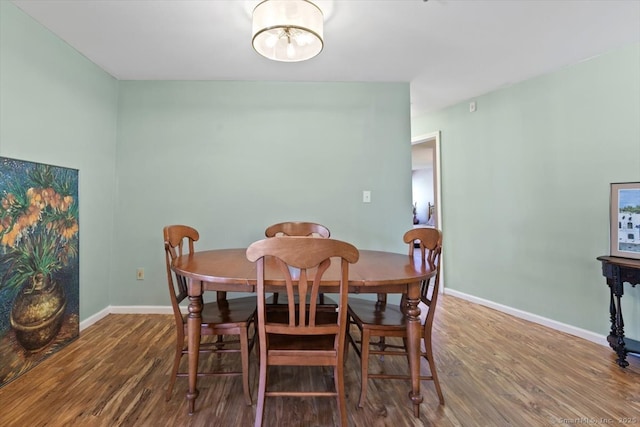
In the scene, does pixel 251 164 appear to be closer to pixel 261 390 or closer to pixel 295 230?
pixel 295 230

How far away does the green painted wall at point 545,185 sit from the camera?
7.72 ft

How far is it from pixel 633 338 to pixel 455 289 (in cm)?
152

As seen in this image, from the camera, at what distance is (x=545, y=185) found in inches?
109

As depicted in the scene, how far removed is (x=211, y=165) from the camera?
2.91 metres

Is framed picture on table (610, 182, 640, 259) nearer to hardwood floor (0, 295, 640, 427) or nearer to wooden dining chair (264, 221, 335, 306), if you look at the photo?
hardwood floor (0, 295, 640, 427)

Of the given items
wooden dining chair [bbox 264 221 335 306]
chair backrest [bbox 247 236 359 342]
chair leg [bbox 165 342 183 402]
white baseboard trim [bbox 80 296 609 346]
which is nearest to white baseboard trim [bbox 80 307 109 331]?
white baseboard trim [bbox 80 296 609 346]

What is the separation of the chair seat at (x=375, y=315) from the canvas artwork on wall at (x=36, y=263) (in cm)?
207

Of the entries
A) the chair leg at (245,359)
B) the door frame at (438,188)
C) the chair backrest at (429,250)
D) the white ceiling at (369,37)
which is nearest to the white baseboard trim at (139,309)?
the chair leg at (245,359)

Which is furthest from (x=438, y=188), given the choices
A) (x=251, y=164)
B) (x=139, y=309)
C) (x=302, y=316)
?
(x=139, y=309)

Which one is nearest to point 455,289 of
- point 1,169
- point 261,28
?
point 261,28

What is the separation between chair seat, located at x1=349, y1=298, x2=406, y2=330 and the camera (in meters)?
1.59

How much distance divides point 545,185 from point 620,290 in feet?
3.52

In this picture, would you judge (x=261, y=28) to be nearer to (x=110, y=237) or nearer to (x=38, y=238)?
(x=38, y=238)

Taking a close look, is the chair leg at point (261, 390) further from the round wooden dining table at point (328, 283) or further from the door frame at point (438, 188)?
the door frame at point (438, 188)
